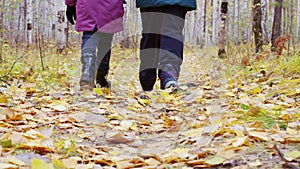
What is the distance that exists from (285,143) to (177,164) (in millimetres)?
465

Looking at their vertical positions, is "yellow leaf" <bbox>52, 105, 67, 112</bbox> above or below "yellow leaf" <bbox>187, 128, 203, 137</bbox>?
above

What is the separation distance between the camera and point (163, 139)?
6.82 ft

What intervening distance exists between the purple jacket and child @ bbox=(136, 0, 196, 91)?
0.32 m

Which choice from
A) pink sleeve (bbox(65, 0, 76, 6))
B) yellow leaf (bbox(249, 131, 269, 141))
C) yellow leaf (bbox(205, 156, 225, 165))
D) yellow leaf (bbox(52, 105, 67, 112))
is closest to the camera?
yellow leaf (bbox(205, 156, 225, 165))

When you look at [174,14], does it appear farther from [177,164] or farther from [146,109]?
[177,164]

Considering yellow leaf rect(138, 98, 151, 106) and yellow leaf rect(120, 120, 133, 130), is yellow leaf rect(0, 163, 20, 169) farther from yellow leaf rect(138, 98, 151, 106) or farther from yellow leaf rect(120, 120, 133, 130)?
yellow leaf rect(138, 98, 151, 106)

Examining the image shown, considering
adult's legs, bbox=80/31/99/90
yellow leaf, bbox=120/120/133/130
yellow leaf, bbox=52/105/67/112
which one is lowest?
yellow leaf, bbox=120/120/133/130

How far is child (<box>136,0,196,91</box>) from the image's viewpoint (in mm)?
3494

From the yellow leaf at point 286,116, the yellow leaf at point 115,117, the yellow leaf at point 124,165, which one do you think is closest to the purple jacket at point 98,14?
the yellow leaf at point 115,117

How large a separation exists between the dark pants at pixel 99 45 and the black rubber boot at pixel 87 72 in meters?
0.05

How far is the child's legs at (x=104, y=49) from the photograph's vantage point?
4.01 m

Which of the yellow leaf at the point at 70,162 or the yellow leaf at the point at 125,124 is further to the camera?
the yellow leaf at the point at 125,124

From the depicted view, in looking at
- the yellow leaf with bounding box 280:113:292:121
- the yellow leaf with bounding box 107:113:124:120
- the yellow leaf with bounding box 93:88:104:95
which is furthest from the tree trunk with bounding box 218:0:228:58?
the yellow leaf with bounding box 280:113:292:121

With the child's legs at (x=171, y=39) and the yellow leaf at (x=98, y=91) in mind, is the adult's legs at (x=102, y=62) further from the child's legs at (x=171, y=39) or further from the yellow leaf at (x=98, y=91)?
the child's legs at (x=171, y=39)
